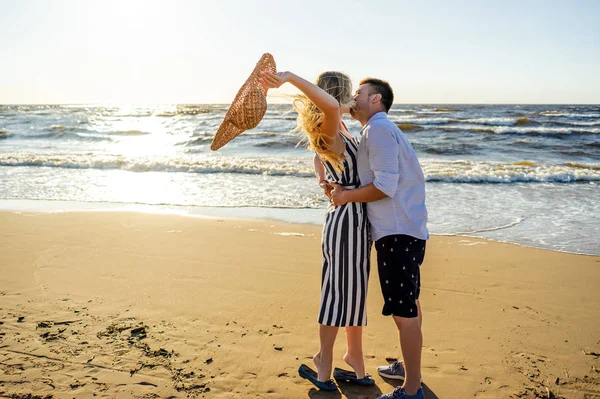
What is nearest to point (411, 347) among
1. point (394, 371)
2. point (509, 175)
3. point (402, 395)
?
point (402, 395)

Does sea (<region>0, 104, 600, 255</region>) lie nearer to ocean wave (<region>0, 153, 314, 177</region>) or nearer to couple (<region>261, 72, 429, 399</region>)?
ocean wave (<region>0, 153, 314, 177</region>)

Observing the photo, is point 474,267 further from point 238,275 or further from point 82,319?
point 82,319

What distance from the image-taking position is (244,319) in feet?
12.7

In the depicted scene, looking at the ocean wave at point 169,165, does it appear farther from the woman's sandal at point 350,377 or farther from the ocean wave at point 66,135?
the ocean wave at point 66,135

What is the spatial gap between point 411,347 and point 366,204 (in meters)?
0.82

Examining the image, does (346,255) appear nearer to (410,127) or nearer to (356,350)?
(356,350)

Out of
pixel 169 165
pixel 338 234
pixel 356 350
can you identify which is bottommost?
pixel 356 350

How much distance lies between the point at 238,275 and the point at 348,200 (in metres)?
2.43

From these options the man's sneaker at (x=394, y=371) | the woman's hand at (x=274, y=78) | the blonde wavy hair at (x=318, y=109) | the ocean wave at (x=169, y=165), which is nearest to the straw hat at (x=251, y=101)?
the woman's hand at (x=274, y=78)

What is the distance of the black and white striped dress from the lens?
2.79 m

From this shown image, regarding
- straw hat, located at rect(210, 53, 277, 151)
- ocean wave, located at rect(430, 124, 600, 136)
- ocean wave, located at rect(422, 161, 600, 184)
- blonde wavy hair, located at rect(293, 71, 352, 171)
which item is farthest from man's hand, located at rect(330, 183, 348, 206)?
ocean wave, located at rect(430, 124, 600, 136)

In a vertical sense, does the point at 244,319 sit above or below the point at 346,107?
below

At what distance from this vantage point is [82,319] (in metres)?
3.77

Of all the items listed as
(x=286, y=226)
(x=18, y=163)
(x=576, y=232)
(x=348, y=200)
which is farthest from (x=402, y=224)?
(x=18, y=163)
